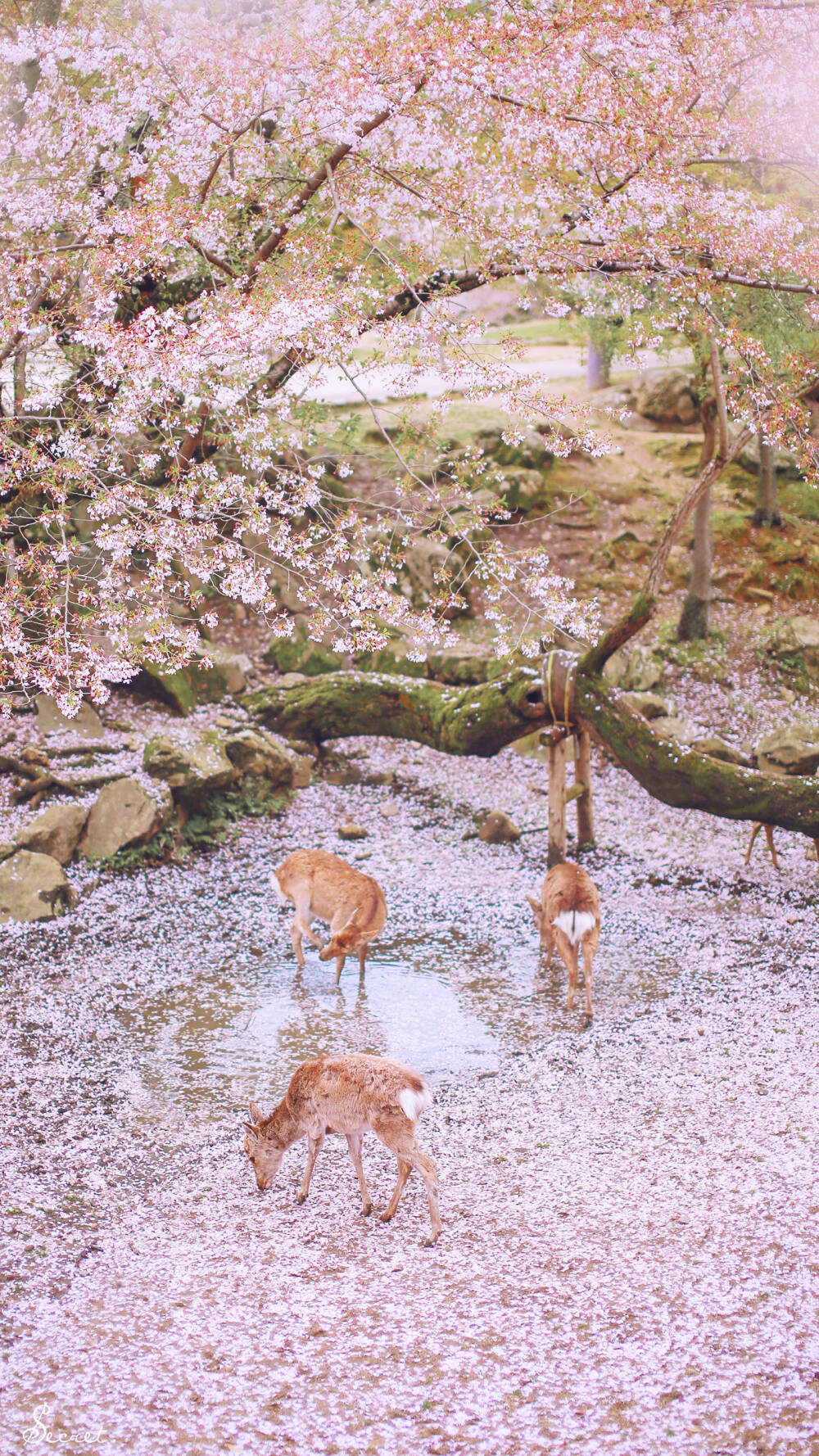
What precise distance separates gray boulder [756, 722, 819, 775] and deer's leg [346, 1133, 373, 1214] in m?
8.97

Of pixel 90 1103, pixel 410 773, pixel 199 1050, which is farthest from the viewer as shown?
pixel 410 773

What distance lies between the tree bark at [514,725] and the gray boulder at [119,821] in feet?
10.7

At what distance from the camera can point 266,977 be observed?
959 cm

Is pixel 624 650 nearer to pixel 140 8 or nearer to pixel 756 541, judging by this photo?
pixel 756 541

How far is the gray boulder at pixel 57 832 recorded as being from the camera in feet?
37.1

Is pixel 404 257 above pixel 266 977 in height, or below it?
above

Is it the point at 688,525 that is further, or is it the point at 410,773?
the point at 688,525

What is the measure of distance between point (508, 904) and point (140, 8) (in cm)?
1067

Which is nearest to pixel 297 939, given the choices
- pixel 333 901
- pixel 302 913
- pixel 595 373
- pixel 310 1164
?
pixel 302 913

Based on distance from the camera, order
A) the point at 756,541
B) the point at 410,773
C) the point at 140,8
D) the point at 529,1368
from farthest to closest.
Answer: the point at 756,541 < the point at 410,773 < the point at 140,8 < the point at 529,1368

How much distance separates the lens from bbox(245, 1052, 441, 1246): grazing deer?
18.8 feet

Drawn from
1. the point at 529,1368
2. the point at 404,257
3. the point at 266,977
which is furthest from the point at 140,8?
the point at 529,1368

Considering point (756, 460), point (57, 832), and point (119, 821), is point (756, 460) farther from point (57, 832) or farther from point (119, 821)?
point (57, 832)

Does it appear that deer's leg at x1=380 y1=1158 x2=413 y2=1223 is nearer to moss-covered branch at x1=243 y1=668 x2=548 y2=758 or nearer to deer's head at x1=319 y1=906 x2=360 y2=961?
deer's head at x1=319 y1=906 x2=360 y2=961
